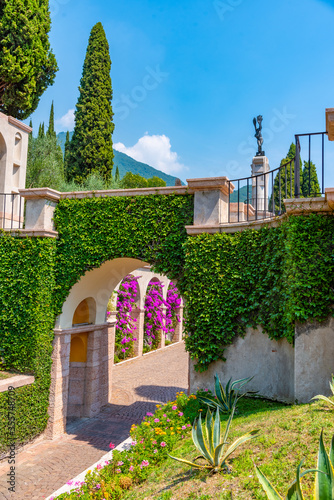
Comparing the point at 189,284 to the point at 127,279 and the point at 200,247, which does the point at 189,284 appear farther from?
the point at 127,279

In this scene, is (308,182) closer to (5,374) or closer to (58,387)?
(58,387)

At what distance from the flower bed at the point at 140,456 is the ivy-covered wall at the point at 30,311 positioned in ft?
11.6

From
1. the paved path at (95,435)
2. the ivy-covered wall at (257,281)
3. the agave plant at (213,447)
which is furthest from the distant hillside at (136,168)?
the agave plant at (213,447)

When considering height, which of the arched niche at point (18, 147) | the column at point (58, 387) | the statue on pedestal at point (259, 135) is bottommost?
the column at point (58, 387)

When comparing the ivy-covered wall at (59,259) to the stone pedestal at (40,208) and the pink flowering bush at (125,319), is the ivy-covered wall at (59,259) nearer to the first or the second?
the stone pedestal at (40,208)

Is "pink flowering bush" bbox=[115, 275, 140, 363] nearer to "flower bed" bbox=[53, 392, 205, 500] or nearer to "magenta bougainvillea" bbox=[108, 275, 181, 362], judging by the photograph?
"magenta bougainvillea" bbox=[108, 275, 181, 362]

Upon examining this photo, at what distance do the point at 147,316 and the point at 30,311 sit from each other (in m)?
10.7

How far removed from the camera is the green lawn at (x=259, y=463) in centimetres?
373

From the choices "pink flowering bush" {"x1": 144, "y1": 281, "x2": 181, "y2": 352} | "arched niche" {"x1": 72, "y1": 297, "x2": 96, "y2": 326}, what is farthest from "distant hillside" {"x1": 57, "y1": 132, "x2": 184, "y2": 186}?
"arched niche" {"x1": 72, "y1": 297, "x2": 96, "y2": 326}

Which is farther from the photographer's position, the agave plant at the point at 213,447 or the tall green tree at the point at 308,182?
the tall green tree at the point at 308,182

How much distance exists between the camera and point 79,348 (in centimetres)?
1144

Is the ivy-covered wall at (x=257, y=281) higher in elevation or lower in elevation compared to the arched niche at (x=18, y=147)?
lower

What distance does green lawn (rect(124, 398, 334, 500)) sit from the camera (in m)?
3.73

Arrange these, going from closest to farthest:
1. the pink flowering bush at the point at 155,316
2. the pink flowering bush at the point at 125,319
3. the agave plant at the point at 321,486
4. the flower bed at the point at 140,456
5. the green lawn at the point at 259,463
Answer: the agave plant at the point at 321,486, the green lawn at the point at 259,463, the flower bed at the point at 140,456, the pink flowering bush at the point at 125,319, the pink flowering bush at the point at 155,316
